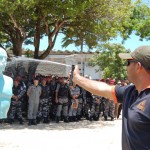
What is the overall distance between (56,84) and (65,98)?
57cm

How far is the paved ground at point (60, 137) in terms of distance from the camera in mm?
7746

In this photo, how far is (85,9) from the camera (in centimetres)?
1242

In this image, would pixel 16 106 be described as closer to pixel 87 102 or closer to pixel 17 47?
pixel 87 102

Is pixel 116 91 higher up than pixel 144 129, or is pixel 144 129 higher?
pixel 116 91

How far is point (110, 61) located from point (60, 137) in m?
23.8

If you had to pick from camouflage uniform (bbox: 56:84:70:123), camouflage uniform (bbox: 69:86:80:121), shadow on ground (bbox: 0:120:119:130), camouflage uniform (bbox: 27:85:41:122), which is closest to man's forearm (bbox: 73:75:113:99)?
shadow on ground (bbox: 0:120:119:130)

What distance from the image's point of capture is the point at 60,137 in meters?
9.14

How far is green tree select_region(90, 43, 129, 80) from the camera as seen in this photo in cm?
3097

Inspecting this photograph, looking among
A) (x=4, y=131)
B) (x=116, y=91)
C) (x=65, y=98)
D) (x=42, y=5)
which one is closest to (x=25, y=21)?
(x=42, y=5)

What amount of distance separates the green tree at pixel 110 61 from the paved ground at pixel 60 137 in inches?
752

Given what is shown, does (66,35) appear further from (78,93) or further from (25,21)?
(78,93)

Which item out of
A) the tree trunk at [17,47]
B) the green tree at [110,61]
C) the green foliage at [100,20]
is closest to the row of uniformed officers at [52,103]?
the green foliage at [100,20]

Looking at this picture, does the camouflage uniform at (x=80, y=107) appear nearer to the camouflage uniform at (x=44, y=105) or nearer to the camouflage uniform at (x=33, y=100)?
the camouflage uniform at (x=44, y=105)

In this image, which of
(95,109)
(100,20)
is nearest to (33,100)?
(95,109)
